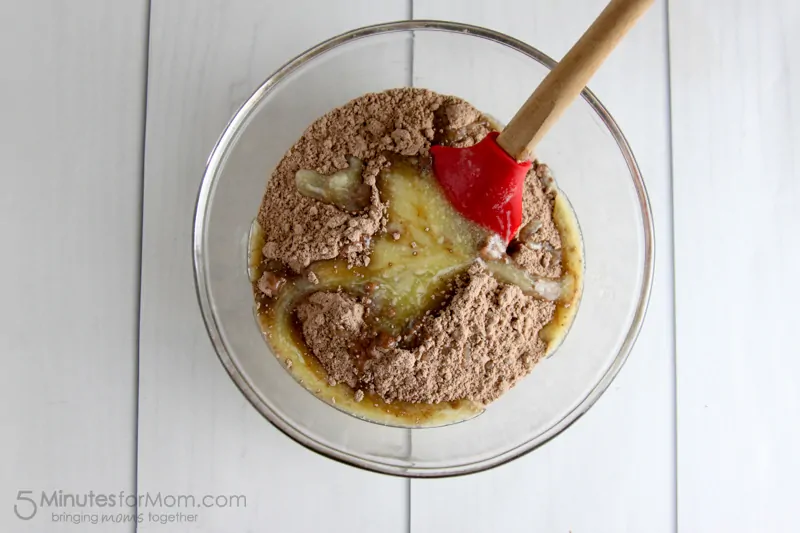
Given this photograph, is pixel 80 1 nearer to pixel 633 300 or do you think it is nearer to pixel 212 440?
pixel 212 440

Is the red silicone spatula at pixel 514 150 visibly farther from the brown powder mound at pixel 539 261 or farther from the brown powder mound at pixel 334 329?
the brown powder mound at pixel 334 329

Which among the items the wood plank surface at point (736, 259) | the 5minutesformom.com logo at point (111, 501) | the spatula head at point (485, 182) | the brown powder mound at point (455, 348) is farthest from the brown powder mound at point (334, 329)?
the wood plank surface at point (736, 259)

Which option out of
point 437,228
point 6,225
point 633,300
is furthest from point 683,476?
point 6,225

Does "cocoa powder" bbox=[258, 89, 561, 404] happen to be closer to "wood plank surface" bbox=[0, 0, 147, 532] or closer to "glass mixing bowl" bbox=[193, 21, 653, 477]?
"glass mixing bowl" bbox=[193, 21, 653, 477]

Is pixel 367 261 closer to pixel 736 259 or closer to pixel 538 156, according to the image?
pixel 538 156

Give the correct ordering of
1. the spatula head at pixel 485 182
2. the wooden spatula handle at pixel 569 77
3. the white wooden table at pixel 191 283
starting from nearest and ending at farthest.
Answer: the wooden spatula handle at pixel 569 77, the spatula head at pixel 485 182, the white wooden table at pixel 191 283
